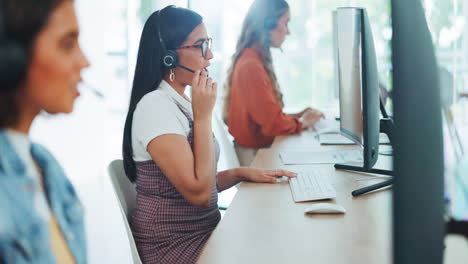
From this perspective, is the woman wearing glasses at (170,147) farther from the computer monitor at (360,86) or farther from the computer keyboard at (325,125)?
the computer keyboard at (325,125)

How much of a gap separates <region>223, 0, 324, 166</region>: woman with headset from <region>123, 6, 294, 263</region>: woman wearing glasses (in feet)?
3.16

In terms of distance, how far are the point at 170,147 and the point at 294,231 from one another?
1.23 feet

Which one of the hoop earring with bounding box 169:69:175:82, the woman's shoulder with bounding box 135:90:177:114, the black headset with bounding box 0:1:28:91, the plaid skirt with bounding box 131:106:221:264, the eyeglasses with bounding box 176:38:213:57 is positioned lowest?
the plaid skirt with bounding box 131:106:221:264

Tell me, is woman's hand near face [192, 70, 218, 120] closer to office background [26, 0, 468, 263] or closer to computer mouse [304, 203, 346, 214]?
office background [26, 0, 468, 263]

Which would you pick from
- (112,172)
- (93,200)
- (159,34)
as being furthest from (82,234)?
(93,200)

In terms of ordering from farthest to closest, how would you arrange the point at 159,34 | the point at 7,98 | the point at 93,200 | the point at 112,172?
1. the point at 93,200
2. the point at 159,34
3. the point at 112,172
4. the point at 7,98

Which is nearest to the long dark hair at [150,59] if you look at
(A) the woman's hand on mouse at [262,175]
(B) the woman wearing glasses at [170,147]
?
(B) the woman wearing glasses at [170,147]

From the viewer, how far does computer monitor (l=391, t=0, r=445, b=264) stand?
1.43ft

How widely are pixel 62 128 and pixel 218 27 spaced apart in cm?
279

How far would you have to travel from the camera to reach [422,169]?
0.44 m

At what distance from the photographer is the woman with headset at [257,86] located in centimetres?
238

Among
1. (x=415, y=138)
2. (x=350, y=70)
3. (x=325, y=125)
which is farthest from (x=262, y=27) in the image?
(x=415, y=138)

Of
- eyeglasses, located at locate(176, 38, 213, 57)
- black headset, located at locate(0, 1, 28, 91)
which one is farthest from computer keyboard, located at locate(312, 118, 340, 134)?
black headset, located at locate(0, 1, 28, 91)

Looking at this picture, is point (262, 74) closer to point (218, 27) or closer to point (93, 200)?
point (93, 200)
